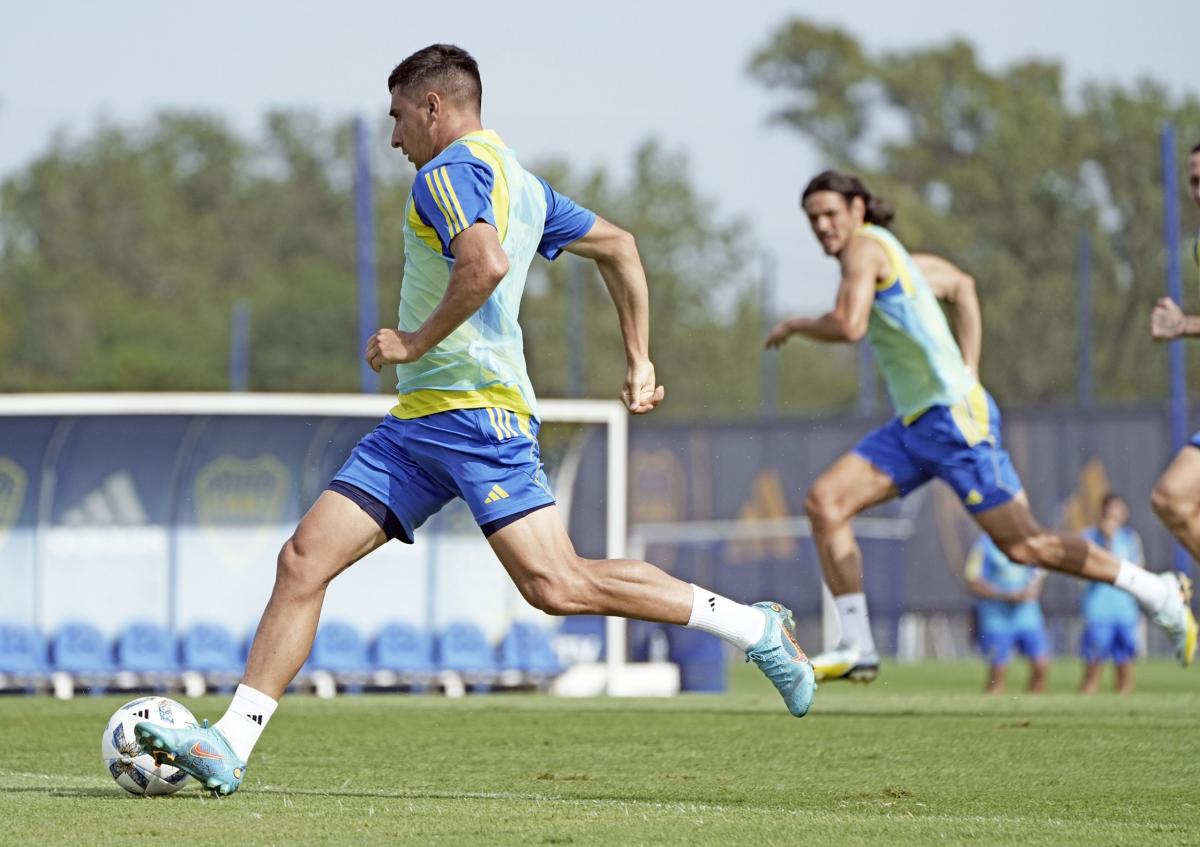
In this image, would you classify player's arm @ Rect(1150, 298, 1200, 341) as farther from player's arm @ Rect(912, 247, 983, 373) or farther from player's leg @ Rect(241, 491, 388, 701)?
player's leg @ Rect(241, 491, 388, 701)

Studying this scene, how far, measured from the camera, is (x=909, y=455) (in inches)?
379

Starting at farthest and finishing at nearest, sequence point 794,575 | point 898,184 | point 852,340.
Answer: point 898,184 → point 794,575 → point 852,340

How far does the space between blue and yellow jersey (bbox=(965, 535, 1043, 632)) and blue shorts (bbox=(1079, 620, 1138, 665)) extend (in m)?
0.53

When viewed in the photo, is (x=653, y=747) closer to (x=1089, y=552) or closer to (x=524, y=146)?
(x=1089, y=552)

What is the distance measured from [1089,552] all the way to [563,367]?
29.2m

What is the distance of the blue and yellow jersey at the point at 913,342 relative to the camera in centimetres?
961

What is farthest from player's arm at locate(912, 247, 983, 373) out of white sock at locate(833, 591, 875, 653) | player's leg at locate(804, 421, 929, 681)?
white sock at locate(833, 591, 875, 653)

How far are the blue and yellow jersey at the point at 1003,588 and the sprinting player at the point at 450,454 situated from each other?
11911 mm

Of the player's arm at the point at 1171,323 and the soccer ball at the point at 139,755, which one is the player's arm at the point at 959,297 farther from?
the soccer ball at the point at 139,755

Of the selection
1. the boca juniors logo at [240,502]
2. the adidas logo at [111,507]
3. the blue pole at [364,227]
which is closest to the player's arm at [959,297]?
the boca juniors logo at [240,502]

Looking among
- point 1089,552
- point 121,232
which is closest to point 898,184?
point 121,232

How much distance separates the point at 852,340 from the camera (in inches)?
360

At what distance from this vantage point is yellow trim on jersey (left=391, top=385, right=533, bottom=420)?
6246mm

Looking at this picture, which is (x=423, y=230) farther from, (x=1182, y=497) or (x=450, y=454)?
(x=1182, y=497)
